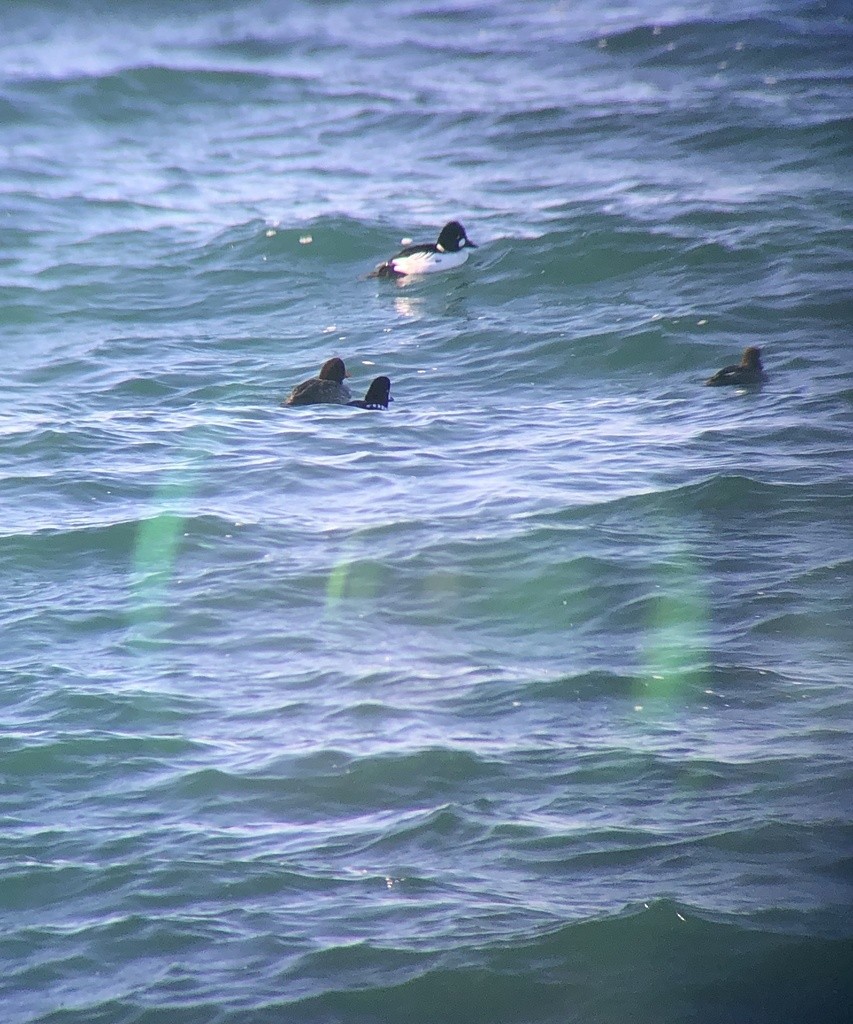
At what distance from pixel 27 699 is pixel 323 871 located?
2.30 metres

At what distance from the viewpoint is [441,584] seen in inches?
352

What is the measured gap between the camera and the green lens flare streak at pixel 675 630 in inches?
297

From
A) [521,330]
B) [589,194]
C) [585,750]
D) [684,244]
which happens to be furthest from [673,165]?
[585,750]

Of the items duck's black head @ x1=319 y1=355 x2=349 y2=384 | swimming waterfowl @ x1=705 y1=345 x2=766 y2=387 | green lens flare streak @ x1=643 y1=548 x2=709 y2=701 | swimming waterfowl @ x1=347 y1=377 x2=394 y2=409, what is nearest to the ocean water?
green lens flare streak @ x1=643 y1=548 x2=709 y2=701

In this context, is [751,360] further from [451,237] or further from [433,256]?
[451,237]

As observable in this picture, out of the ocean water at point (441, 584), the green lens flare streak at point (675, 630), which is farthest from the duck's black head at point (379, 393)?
the green lens flare streak at point (675, 630)

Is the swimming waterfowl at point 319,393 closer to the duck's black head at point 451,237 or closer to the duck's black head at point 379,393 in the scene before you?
the duck's black head at point 379,393

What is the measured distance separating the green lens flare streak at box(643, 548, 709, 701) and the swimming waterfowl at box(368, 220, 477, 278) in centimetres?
758

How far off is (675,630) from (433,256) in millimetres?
8700

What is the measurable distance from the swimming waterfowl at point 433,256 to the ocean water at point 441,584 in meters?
0.22

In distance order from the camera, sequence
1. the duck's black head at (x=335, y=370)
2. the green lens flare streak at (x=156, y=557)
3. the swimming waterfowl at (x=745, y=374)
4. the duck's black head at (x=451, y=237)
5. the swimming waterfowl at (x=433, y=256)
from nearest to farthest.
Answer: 1. the green lens flare streak at (x=156, y=557)
2. the swimming waterfowl at (x=745, y=374)
3. the duck's black head at (x=335, y=370)
4. the swimming waterfowl at (x=433, y=256)
5. the duck's black head at (x=451, y=237)

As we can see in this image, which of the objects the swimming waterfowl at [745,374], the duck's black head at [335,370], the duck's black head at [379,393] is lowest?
the swimming waterfowl at [745,374]

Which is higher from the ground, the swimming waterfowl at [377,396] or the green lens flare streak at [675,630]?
the swimming waterfowl at [377,396]

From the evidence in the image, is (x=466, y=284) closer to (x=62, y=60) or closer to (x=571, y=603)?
(x=571, y=603)
